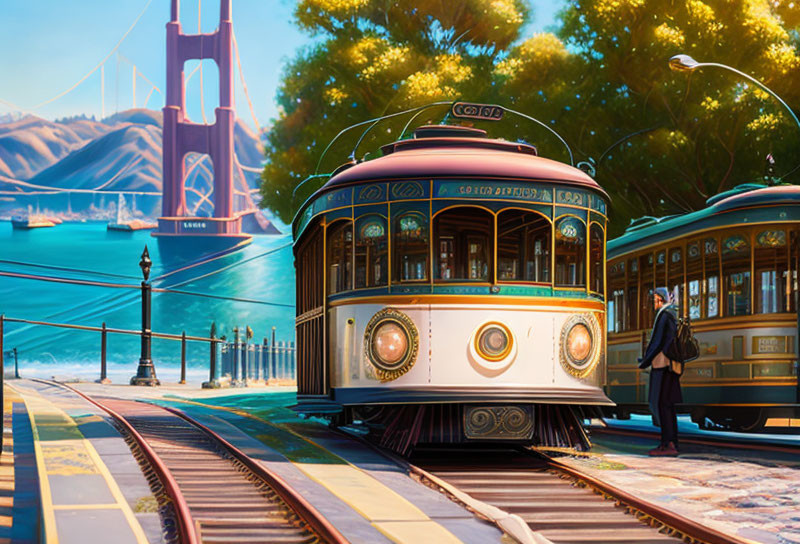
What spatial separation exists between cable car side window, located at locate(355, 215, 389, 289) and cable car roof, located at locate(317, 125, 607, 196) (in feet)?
1.63

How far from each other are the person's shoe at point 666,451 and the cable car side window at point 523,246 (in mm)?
2963

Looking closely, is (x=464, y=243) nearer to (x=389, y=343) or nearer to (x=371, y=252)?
(x=371, y=252)

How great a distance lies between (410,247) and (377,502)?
3819 mm

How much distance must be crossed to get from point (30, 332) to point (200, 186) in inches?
1592

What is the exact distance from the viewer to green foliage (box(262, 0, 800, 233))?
28.2 m

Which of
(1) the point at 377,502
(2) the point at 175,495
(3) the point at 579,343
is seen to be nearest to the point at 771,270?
(3) the point at 579,343

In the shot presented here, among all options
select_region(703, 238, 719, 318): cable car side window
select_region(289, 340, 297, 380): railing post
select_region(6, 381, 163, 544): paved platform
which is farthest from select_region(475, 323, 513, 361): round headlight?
select_region(289, 340, 297, 380): railing post

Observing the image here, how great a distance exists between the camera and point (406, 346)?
12281 millimetres

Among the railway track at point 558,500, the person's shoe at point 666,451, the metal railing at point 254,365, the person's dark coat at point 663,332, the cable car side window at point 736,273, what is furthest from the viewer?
the metal railing at point 254,365

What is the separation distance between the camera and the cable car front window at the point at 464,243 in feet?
40.9

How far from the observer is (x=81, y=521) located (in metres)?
8.17

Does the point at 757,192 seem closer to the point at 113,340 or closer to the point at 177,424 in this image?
the point at 177,424

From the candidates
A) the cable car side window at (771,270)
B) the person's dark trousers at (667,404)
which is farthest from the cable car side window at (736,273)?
the person's dark trousers at (667,404)

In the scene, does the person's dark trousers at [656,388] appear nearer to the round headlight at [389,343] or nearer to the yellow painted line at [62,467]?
the round headlight at [389,343]
